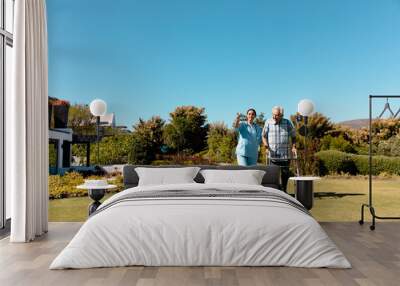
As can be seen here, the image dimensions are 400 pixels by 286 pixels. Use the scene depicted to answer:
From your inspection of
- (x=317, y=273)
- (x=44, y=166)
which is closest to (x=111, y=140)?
(x=44, y=166)

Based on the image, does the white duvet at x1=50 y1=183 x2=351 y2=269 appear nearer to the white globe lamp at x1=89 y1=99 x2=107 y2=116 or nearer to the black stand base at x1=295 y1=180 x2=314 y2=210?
the black stand base at x1=295 y1=180 x2=314 y2=210

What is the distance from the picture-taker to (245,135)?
23.3ft

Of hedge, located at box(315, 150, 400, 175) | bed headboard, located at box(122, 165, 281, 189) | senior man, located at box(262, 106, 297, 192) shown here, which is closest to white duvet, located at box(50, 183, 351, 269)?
bed headboard, located at box(122, 165, 281, 189)

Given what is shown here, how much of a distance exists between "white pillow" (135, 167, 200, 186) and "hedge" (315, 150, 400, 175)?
145 inches

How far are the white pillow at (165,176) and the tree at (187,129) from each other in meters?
2.93

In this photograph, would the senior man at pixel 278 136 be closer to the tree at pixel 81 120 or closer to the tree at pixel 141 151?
the tree at pixel 141 151

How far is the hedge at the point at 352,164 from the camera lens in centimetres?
877

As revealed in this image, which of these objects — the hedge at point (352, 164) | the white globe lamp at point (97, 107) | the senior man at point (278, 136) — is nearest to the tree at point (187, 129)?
the white globe lamp at point (97, 107)

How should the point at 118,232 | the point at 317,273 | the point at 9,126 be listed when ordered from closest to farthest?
the point at 317,273 < the point at 118,232 < the point at 9,126

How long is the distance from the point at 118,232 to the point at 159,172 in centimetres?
197

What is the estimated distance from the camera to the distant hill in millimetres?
8883

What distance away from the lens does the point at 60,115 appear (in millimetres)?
8844

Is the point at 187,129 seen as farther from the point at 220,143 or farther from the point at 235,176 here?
the point at 235,176

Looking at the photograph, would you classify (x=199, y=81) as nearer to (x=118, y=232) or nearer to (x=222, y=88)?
(x=222, y=88)
